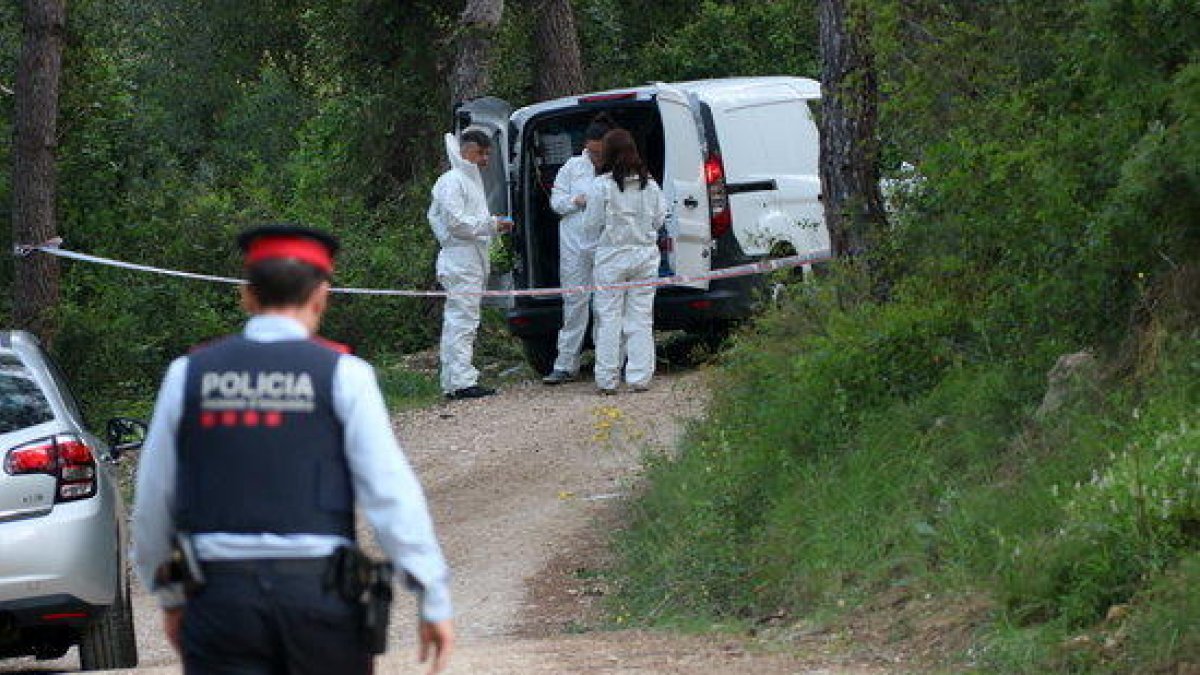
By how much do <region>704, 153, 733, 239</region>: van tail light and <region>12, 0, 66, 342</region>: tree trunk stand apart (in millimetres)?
5667

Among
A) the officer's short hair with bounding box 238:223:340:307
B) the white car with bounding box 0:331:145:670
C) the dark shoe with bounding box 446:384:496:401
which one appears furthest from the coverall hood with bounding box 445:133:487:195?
the officer's short hair with bounding box 238:223:340:307

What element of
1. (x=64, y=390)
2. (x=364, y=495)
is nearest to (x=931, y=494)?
(x=64, y=390)

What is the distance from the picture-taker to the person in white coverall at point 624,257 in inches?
665

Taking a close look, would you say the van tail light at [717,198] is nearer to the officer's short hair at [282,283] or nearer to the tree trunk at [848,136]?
the tree trunk at [848,136]

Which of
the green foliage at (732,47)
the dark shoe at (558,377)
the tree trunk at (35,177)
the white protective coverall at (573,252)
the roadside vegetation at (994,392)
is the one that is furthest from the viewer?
the green foliage at (732,47)

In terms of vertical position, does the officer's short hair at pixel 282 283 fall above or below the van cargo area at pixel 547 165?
above

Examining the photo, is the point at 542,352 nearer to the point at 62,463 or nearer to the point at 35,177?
the point at 35,177

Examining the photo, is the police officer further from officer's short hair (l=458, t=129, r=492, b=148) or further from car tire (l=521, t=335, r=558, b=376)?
car tire (l=521, t=335, r=558, b=376)

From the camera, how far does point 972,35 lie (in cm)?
1188

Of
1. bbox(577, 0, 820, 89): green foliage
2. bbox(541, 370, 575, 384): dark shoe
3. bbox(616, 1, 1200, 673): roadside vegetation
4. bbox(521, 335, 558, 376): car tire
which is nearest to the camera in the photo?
bbox(616, 1, 1200, 673): roadside vegetation

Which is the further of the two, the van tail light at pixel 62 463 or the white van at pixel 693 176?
the white van at pixel 693 176

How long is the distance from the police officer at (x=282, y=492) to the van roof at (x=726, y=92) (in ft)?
40.7

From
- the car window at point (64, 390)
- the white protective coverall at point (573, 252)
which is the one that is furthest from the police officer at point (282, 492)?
the white protective coverall at point (573, 252)

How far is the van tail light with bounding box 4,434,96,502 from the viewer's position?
30.4 ft
